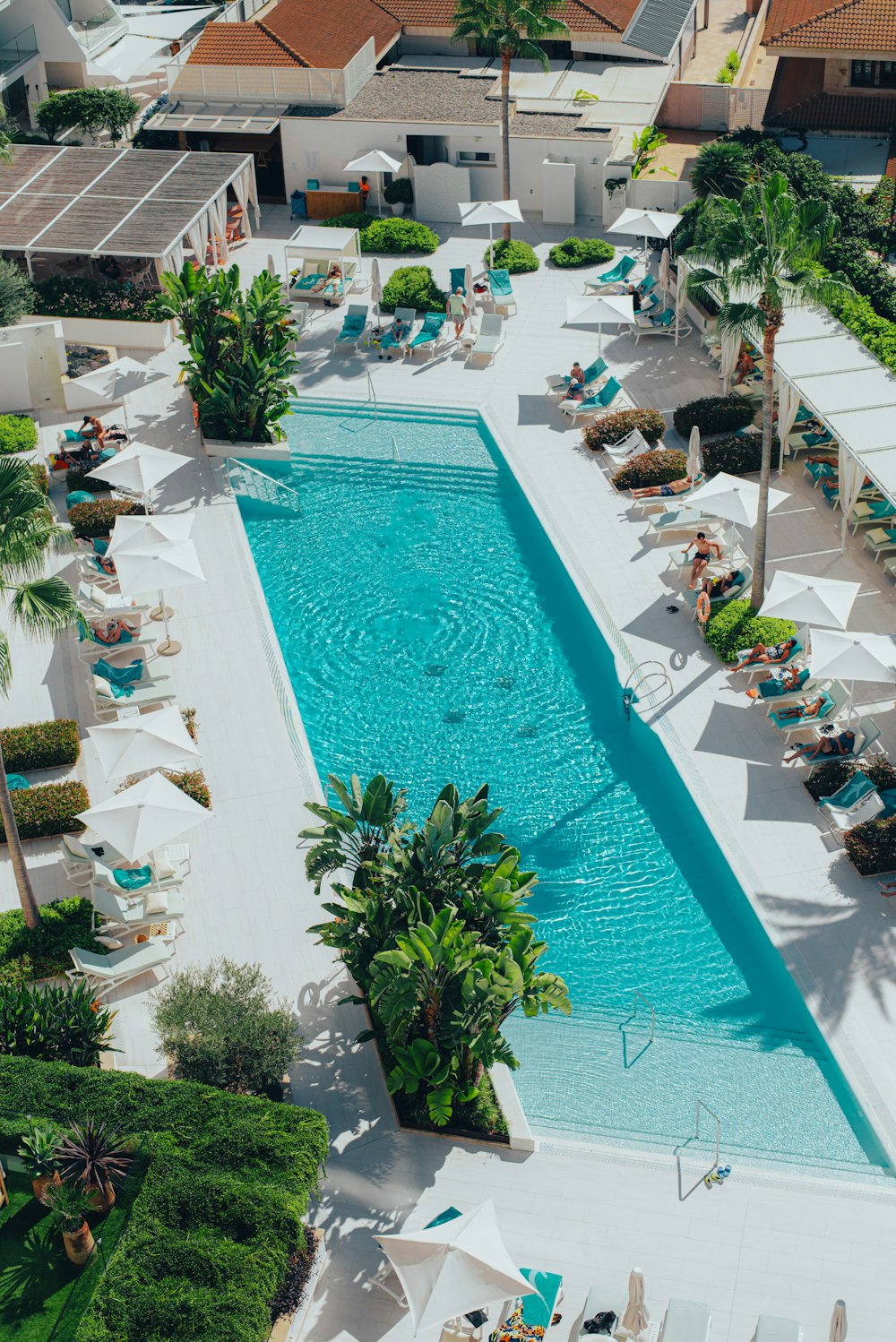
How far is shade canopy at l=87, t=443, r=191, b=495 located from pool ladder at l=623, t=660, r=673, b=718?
10.0m

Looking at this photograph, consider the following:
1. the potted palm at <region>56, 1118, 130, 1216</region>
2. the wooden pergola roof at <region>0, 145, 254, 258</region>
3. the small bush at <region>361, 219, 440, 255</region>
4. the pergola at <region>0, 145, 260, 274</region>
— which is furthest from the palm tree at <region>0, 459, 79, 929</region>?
the small bush at <region>361, 219, 440, 255</region>

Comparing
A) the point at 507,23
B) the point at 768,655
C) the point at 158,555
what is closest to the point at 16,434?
the point at 158,555

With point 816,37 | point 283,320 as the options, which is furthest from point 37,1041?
point 816,37

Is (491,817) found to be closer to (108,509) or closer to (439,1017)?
(439,1017)

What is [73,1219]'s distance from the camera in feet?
57.1

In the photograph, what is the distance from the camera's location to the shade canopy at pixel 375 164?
132 feet

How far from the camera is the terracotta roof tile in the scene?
4247 cm

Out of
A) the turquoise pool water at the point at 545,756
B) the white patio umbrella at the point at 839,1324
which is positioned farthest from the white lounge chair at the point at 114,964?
the white patio umbrella at the point at 839,1324

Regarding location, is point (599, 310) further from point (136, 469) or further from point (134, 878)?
point (134, 878)

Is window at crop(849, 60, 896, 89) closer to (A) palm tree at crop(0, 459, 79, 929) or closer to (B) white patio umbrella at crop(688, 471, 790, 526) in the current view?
(B) white patio umbrella at crop(688, 471, 790, 526)

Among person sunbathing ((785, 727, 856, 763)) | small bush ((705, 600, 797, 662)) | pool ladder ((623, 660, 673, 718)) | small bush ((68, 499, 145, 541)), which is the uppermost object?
small bush ((68, 499, 145, 541))

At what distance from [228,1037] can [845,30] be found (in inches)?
1381

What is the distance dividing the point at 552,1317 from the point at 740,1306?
6.79ft

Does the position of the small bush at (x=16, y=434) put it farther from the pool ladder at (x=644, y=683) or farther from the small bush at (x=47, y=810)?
the pool ladder at (x=644, y=683)
